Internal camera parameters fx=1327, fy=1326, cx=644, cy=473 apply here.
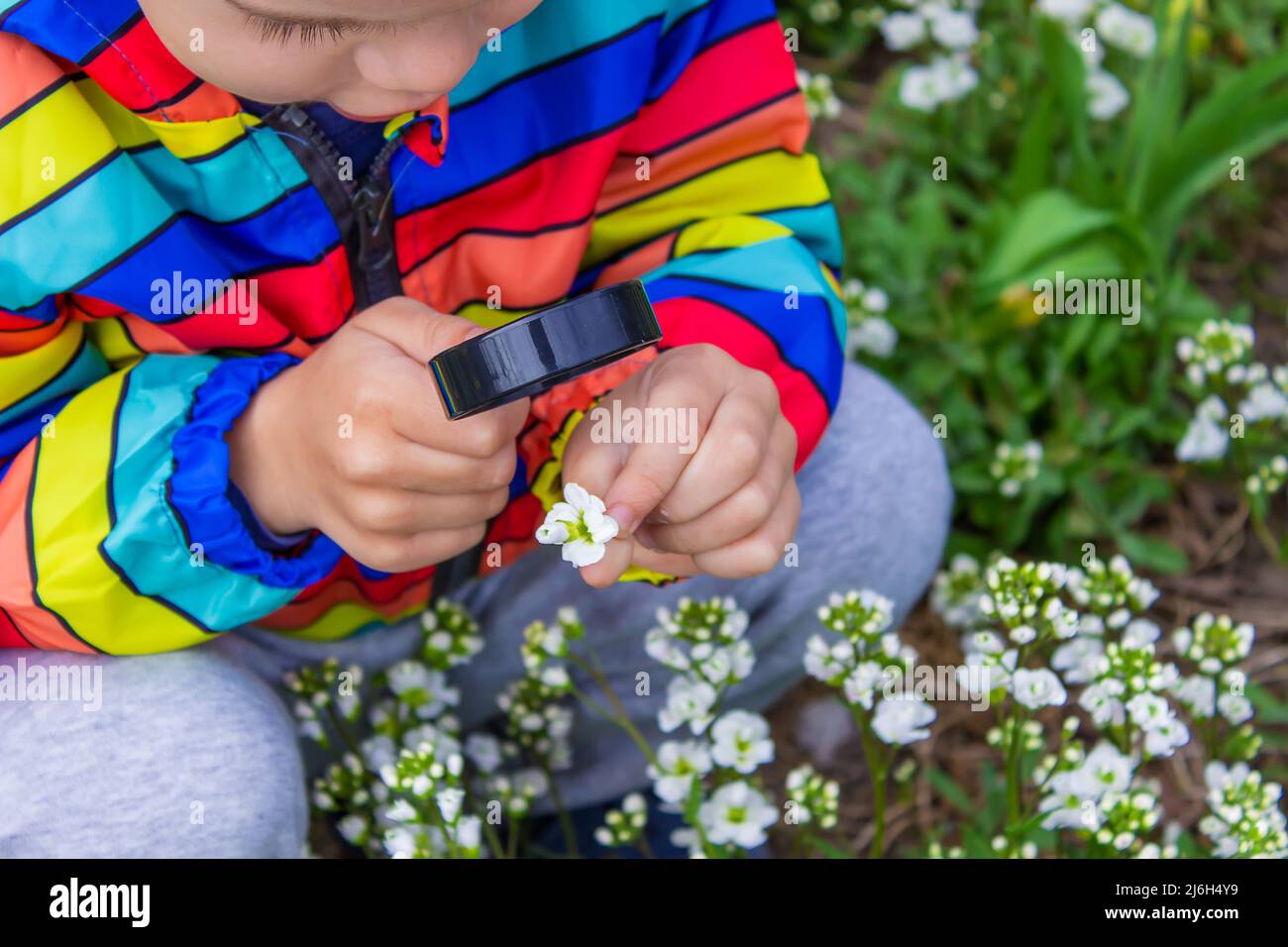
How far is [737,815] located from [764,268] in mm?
583

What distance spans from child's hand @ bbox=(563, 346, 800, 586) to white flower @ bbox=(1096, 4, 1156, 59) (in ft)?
4.39

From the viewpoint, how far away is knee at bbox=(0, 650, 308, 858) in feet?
4.14

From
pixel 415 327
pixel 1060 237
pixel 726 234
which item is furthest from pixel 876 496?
pixel 415 327

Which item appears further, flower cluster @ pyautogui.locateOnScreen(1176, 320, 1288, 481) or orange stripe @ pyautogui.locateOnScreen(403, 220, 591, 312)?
flower cluster @ pyautogui.locateOnScreen(1176, 320, 1288, 481)

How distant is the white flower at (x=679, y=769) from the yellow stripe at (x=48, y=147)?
0.82m

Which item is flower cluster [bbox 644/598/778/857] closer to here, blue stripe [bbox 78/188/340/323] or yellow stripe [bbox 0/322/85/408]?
blue stripe [bbox 78/188/340/323]

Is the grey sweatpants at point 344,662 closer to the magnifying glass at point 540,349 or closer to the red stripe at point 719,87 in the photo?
the red stripe at point 719,87

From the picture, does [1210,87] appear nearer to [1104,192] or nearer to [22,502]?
[1104,192]

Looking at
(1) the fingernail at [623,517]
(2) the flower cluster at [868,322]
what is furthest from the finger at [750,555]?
(2) the flower cluster at [868,322]

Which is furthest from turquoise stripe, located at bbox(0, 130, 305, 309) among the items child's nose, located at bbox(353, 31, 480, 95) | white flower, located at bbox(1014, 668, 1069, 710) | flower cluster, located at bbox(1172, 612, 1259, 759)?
flower cluster, located at bbox(1172, 612, 1259, 759)

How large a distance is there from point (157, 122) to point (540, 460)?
0.55 metres

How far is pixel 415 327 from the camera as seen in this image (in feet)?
3.57

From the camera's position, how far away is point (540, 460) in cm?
148

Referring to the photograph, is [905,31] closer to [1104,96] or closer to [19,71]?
[1104,96]
